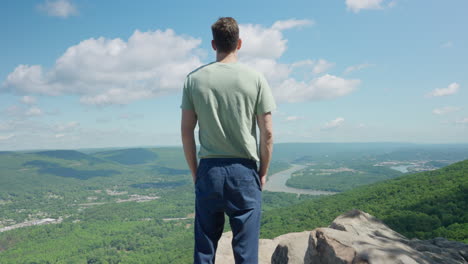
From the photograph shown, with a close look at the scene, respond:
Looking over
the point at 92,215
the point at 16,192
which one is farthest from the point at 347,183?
the point at 16,192

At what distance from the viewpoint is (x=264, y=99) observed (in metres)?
2.82

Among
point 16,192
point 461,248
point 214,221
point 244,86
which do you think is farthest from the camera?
point 16,192

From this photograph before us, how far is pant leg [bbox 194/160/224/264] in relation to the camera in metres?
2.71

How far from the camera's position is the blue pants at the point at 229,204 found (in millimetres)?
2705

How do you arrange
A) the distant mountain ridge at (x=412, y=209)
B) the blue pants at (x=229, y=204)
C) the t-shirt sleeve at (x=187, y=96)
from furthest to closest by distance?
the distant mountain ridge at (x=412, y=209) → the t-shirt sleeve at (x=187, y=96) → the blue pants at (x=229, y=204)

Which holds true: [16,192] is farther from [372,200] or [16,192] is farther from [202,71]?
[202,71]

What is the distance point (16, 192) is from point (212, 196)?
23408 cm

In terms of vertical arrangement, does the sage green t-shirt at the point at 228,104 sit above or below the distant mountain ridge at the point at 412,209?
above

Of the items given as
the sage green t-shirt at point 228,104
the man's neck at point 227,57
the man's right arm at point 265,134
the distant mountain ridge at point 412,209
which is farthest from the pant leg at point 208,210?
the distant mountain ridge at point 412,209

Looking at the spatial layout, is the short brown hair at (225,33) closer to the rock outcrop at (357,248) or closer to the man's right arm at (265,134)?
the man's right arm at (265,134)

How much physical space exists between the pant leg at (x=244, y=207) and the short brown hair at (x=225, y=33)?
46.0 inches

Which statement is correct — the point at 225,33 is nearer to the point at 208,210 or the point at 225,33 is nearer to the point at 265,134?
the point at 265,134

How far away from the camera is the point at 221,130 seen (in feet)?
8.96

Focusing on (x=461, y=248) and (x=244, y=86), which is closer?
(x=244, y=86)
